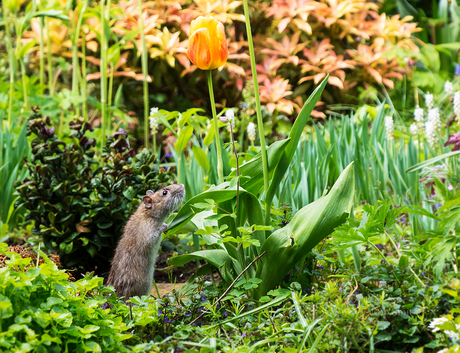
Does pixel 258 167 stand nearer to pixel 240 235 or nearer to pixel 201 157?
pixel 240 235

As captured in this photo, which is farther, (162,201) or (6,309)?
(162,201)

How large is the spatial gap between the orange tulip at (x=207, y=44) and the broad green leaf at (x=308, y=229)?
0.77 metres

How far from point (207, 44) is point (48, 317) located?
4.18 ft

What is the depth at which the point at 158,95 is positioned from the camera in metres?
6.90

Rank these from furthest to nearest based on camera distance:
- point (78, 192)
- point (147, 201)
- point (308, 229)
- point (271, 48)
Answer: point (271, 48), point (78, 192), point (147, 201), point (308, 229)

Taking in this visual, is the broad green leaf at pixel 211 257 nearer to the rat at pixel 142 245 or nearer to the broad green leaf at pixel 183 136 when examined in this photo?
the rat at pixel 142 245

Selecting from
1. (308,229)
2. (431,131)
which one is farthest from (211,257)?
(431,131)

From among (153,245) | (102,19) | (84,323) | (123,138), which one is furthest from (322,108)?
(84,323)

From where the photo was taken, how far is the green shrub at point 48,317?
1362 millimetres

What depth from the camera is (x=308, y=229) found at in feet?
6.29

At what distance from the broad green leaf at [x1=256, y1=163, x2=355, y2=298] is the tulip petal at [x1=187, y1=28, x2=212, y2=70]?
800 millimetres

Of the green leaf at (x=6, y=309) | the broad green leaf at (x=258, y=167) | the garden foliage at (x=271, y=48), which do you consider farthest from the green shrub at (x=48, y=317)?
the garden foliage at (x=271, y=48)

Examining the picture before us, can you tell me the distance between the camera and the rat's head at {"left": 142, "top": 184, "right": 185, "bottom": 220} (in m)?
2.54

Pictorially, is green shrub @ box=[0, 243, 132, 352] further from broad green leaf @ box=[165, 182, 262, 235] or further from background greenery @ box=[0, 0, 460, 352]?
broad green leaf @ box=[165, 182, 262, 235]
